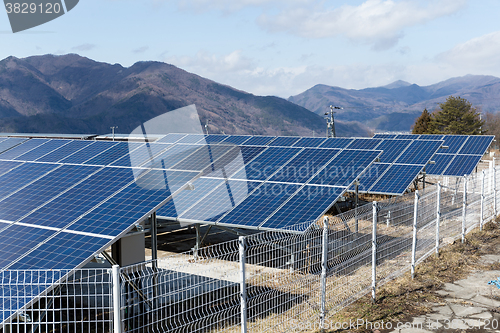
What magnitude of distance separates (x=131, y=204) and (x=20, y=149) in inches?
329

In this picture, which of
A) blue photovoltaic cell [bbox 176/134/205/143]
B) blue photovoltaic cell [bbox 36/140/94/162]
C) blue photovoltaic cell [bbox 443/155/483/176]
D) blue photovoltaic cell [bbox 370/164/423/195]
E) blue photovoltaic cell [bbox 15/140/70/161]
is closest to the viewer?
blue photovoltaic cell [bbox 36/140/94/162]

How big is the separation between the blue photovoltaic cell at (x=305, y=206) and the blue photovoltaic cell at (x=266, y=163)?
180 centimetres

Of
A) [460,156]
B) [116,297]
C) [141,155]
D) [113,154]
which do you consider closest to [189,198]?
[141,155]

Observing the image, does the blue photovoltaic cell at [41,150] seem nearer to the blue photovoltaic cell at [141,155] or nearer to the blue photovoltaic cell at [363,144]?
the blue photovoltaic cell at [141,155]

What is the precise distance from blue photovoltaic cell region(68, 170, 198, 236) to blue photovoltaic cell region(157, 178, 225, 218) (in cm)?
407

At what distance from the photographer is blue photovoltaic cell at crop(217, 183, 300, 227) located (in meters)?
11.3

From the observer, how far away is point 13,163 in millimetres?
11664

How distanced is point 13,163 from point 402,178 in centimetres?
1408

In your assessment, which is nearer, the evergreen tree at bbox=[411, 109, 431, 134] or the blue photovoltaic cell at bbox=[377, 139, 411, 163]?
the blue photovoltaic cell at bbox=[377, 139, 411, 163]

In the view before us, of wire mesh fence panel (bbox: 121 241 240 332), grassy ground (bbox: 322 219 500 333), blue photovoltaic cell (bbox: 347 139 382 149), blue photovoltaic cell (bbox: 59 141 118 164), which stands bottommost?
grassy ground (bbox: 322 219 500 333)

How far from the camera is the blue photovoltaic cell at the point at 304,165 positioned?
13.0 metres

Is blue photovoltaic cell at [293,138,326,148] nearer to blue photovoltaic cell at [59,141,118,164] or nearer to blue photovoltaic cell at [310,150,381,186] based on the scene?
blue photovoltaic cell at [310,150,381,186]

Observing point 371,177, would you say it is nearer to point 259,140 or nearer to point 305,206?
point 259,140

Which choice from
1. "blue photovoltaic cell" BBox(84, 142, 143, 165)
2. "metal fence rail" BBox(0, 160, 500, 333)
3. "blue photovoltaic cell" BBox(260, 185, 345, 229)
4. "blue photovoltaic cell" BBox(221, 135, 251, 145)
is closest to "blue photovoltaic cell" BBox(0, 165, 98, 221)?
"blue photovoltaic cell" BBox(84, 142, 143, 165)
